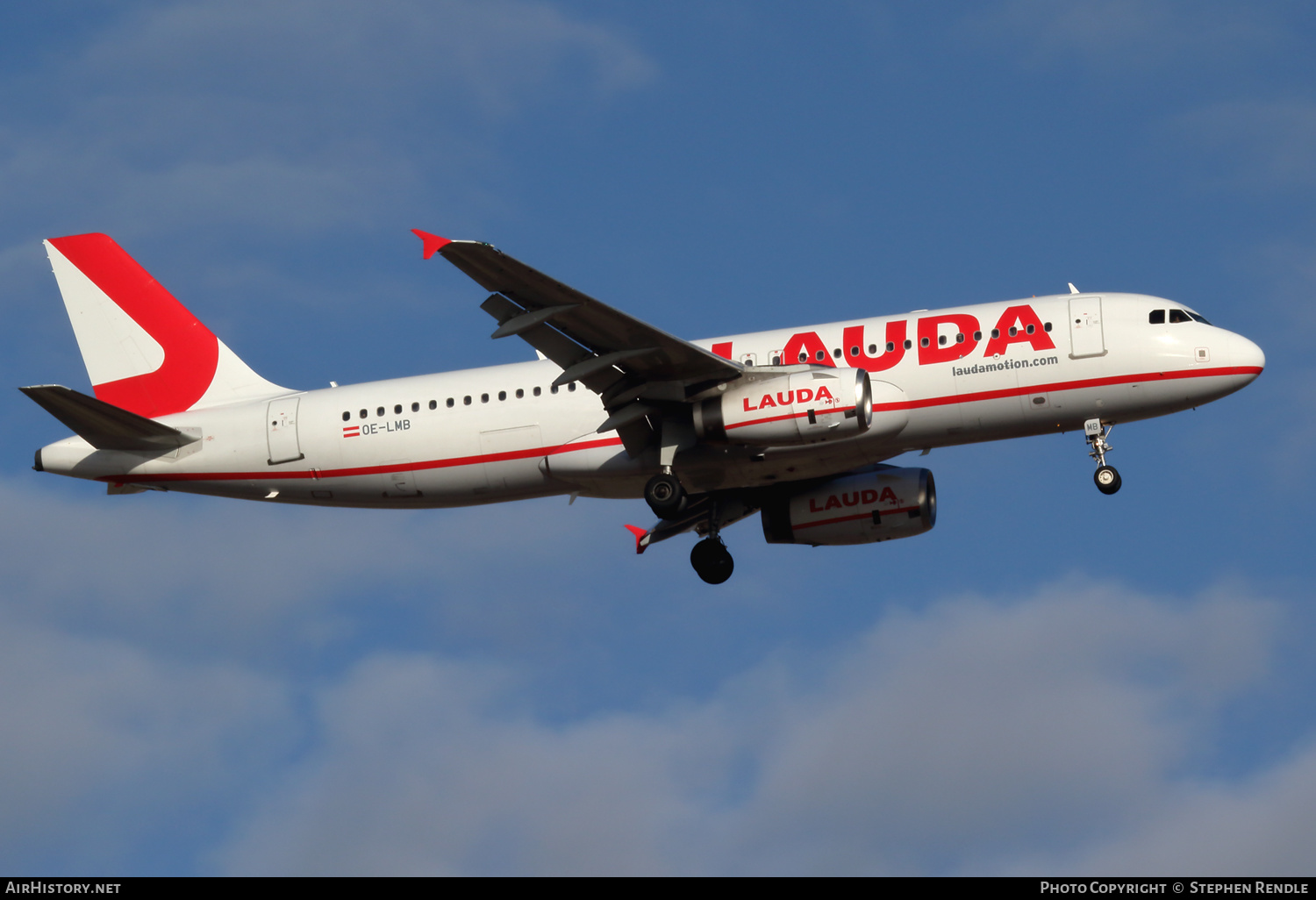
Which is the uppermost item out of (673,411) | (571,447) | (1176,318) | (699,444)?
(1176,318)

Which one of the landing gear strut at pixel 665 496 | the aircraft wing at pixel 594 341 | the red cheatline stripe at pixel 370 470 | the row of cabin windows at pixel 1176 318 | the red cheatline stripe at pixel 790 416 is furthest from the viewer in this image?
the red cheatline stripe at pixel 370 470

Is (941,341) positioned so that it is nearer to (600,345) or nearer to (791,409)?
(791,409)

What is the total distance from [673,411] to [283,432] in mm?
10686

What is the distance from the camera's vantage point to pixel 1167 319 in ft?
123

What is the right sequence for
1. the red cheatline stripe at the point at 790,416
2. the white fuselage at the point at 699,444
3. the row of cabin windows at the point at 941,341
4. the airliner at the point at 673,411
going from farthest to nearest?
1. the row of cabin windows at the point at 941,341
2. the white fuselage at the point at 699,444
3. the airliner at the point at 673,411
4. the red cheatline stripe at the point at 790,416

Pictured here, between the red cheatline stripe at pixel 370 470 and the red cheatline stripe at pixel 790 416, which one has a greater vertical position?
the red cheatline stripe at pixel 370 470

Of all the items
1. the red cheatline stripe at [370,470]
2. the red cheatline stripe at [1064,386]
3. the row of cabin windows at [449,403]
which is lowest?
the red cheatline stripe at [370,470]

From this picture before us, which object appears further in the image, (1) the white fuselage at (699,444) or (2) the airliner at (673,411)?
(1) the white fuselage at (699,444)

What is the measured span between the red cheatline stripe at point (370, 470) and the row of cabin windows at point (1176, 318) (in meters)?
13.3

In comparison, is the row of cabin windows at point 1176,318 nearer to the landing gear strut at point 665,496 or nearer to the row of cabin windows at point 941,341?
the row of cabin windows at point 941,341

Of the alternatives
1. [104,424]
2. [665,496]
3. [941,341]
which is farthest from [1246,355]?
[104,424]

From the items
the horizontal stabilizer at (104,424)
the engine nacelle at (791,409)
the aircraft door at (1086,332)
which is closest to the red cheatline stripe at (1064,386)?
the aircraft door at (1086,332)

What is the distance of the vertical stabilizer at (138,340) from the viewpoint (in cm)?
4350

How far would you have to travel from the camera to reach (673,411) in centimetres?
3806
